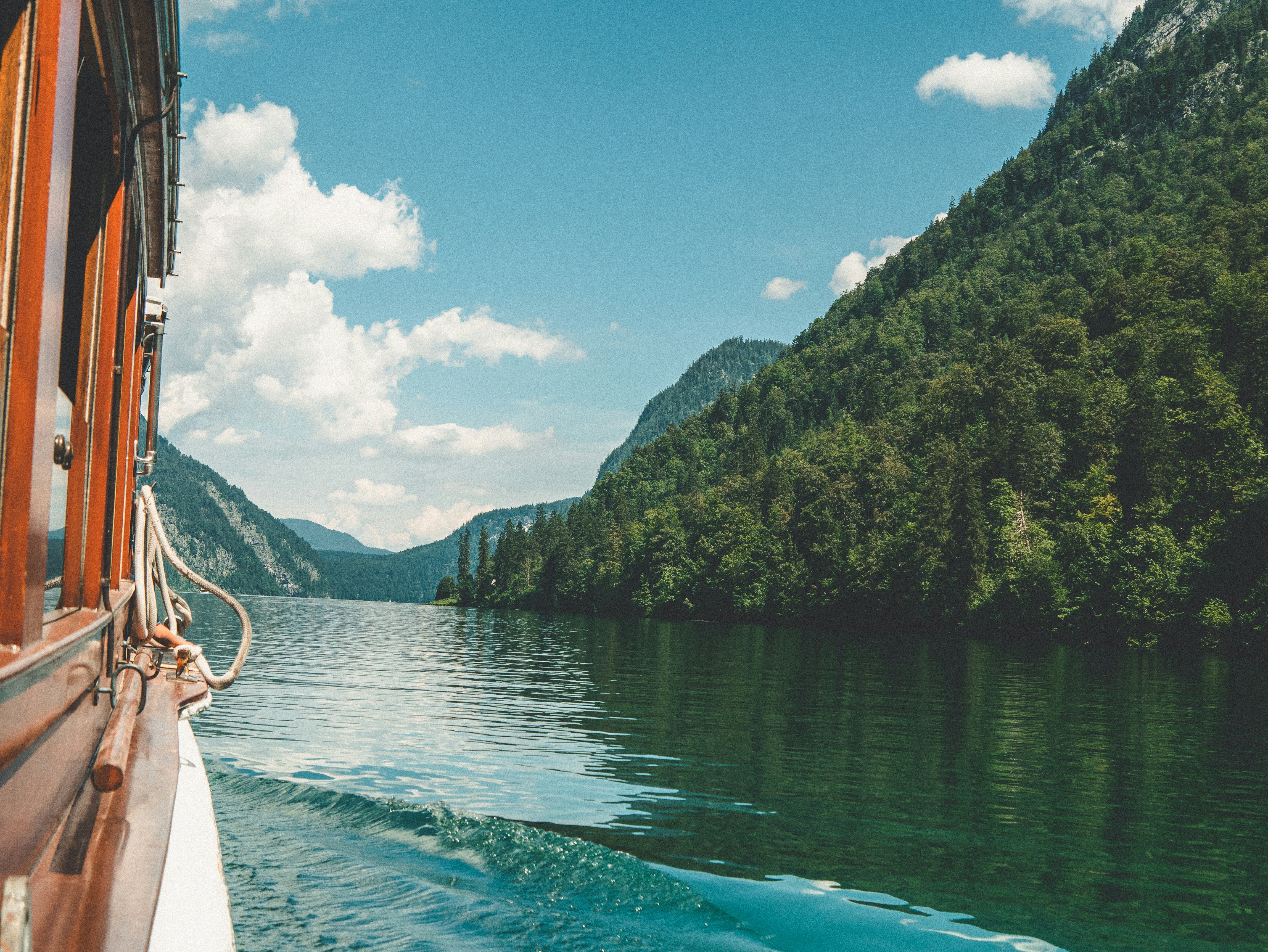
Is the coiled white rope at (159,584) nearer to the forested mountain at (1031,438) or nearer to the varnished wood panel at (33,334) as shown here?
the varnished wood panel at (33,334)

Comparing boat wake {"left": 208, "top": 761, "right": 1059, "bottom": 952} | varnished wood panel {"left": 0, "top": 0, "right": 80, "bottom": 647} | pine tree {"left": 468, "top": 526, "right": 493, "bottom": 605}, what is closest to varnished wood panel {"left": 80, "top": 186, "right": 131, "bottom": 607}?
varnished wood panel {"left": 0, "top": 0, "right": 80, "bottom": 647}

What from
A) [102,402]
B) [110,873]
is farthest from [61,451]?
[102,402]

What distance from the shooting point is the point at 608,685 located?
29.4 m

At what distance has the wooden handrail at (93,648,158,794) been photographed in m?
4.19

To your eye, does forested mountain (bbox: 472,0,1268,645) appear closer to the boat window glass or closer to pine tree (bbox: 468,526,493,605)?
pine tree (bbox: 468,526,493,605)

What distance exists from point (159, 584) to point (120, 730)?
530 cm

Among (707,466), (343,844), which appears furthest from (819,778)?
(707,466)

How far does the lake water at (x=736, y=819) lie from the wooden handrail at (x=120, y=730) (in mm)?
2300

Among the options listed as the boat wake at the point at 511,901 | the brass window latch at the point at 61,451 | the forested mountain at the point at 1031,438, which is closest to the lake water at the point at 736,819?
the boat wake at the point at 511,901

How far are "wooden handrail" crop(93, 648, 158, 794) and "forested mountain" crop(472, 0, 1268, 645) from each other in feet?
217

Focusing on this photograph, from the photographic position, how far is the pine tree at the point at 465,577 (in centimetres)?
17575

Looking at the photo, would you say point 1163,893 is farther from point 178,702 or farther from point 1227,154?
point 1227,154

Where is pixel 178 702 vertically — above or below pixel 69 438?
below

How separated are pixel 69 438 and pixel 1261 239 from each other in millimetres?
125494
